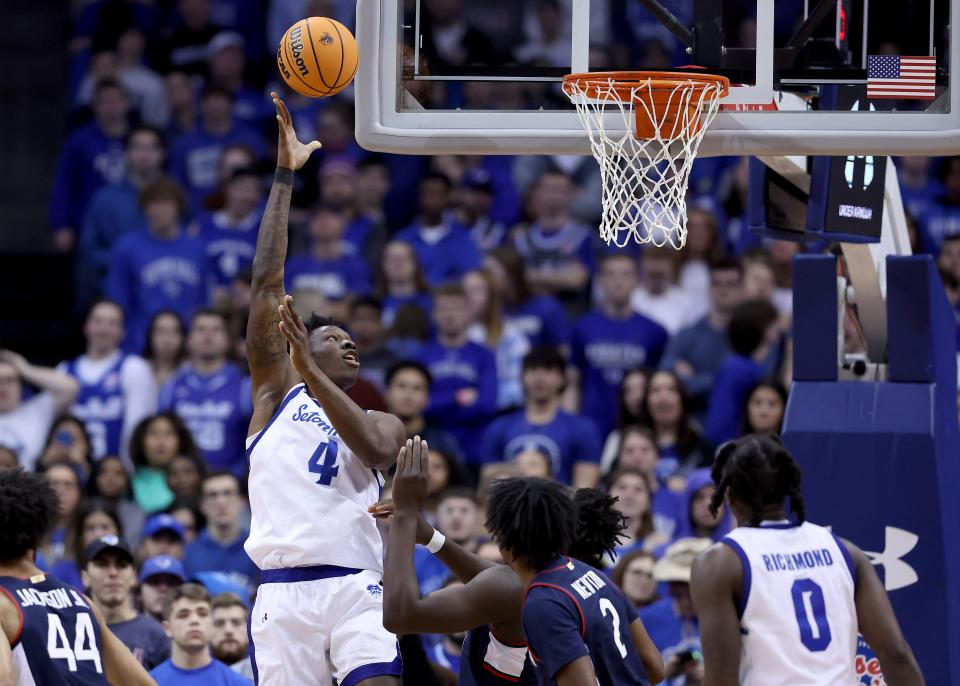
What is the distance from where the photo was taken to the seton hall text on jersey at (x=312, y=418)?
650 cm

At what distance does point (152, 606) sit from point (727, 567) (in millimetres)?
3719

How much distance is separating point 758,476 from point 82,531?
4.65 metres

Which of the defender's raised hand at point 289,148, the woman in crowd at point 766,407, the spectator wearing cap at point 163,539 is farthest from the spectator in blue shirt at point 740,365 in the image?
the defender's raised hand at point 289,148

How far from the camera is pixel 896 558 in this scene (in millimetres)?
7438

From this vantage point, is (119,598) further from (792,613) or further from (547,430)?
(547,430)

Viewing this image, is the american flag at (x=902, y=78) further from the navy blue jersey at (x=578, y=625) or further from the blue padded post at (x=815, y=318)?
the navy blue jersey at (x=578, y=625)

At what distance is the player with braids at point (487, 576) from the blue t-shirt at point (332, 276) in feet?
21.7

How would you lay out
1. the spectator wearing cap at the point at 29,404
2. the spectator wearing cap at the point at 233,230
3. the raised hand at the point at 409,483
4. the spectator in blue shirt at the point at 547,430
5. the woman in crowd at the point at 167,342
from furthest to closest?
1. the spectator wearing cap at the point at 233,230
2. the woman in crowd at the point at 167,342
3. the spectator wearing cap at the point at 29,404
4. the spectator in blue shirt at the point at 547,430
5. the raised hand at the point at 409,483

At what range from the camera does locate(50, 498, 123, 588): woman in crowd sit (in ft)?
30.5

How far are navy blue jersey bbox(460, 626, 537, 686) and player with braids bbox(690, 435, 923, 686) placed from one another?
646 mm

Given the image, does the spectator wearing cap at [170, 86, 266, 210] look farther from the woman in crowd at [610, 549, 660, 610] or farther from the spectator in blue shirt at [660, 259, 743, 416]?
the woman in crowd at [610, 549, 660, 610]

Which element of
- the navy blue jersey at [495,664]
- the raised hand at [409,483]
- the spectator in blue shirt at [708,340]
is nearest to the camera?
the raised hand at [409,483]

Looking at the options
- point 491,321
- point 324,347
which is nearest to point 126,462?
point 491,321

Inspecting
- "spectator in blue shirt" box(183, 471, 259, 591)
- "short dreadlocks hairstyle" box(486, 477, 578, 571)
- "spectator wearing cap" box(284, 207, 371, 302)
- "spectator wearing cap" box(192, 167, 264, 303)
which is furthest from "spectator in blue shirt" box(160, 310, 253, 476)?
"short dreadlocks hairstyle" box(486, 477, 578, 571)
